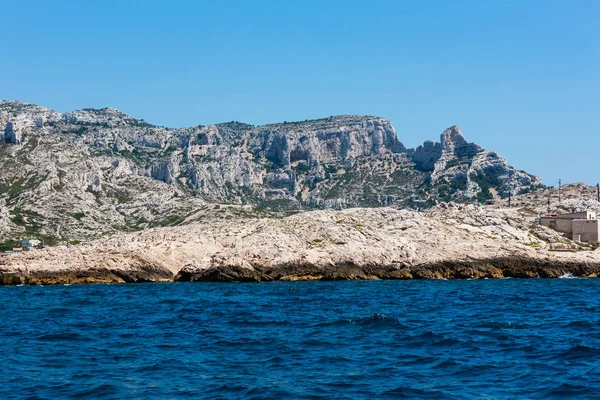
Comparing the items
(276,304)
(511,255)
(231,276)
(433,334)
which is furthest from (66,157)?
(433,334)

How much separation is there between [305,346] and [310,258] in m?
41.1

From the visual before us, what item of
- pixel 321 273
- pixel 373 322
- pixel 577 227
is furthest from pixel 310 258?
pixel 373 322

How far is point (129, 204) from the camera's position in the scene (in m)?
183

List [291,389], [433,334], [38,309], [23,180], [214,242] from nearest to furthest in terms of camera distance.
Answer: [291,389] → [433,334] → [38,309] → [214,242] → [23,180]

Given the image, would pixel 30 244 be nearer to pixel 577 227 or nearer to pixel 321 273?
pixel 321 273

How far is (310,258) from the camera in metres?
70.3

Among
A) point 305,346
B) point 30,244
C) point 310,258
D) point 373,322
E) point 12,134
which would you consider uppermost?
point 12,134

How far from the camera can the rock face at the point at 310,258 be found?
230 ft

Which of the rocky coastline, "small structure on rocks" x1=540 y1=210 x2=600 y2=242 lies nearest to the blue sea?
the rocky coastline

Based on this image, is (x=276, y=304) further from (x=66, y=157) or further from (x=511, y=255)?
(x=66, y=157)

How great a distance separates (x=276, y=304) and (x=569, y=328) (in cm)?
1794

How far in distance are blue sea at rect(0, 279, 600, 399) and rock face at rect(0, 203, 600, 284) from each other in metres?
19.2

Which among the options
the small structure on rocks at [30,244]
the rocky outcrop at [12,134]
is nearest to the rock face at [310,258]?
the small structure on rocks at [30,244]

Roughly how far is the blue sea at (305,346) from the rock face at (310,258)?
19237 mm
